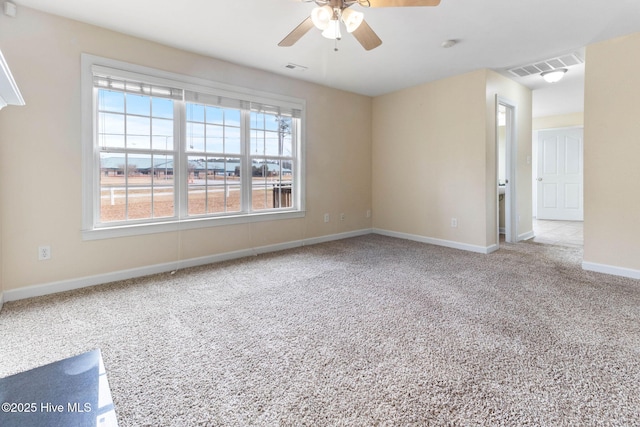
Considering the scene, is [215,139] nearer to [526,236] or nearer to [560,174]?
[526,236]

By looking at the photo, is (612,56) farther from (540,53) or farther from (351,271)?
(351,271)

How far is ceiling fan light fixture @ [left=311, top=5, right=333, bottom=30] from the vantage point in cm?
199

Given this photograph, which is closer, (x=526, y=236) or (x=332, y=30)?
(x=332, y=30)

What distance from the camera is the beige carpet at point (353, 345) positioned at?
1355 millimetres

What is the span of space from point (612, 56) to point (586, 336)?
2924 mm

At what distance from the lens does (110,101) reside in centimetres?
306

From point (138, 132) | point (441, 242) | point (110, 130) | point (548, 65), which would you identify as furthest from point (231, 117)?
point (548, 65)

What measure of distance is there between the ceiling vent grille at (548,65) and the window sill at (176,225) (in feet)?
11.8

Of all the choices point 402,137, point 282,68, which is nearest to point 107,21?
point 282,68

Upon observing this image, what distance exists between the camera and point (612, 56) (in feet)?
10.2

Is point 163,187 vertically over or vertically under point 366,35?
under

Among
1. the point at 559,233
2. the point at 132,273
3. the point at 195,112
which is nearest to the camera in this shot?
the point at 132,273

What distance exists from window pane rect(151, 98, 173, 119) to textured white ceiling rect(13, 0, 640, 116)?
596 millimetres

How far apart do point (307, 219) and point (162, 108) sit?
7.84ft
